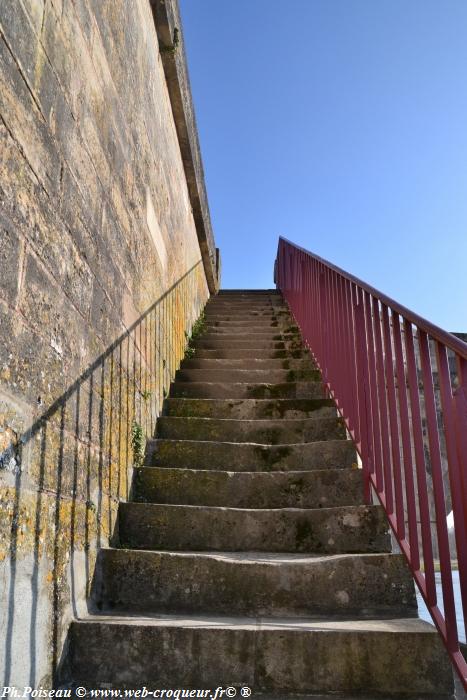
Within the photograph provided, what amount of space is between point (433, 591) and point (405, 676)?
0.92 feet

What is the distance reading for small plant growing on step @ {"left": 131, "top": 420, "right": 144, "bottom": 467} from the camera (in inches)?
102

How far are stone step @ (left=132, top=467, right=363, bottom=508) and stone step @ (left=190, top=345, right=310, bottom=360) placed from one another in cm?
196

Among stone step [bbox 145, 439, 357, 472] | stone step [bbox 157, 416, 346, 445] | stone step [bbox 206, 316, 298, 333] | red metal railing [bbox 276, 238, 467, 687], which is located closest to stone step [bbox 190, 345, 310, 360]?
red metal railing [bbox 276, 238, 467, 687]

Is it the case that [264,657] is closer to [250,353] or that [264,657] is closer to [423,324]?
[423,324]

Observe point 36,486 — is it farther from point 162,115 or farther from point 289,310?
point 289,310

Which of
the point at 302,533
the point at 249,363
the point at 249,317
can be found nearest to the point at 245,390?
the point at 249,363

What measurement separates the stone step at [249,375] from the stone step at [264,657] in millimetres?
2324

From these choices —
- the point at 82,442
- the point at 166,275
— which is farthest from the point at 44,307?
the point at 166,275

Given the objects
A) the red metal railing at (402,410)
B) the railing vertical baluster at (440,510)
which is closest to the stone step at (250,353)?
the red metal railing at (402,410)

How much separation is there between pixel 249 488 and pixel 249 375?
148 cm

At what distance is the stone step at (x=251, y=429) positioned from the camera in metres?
3.04

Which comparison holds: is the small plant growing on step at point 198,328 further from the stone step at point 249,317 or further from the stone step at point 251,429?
the stone step at point 251,429

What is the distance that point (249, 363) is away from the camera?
4285 mm

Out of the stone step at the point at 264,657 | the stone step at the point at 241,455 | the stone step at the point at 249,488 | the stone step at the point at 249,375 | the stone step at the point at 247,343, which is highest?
the stone step at the point at 247,343
